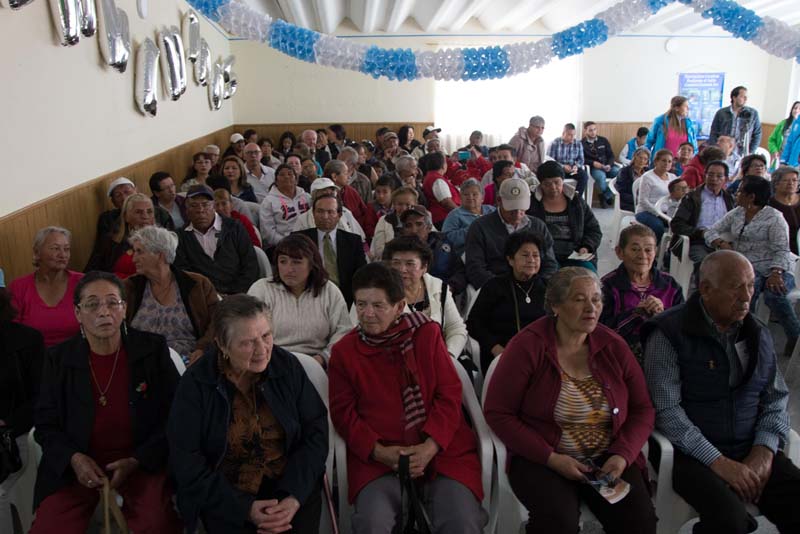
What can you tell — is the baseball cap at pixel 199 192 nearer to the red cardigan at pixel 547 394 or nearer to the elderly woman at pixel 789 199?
the red cardigan at pixel 547 394

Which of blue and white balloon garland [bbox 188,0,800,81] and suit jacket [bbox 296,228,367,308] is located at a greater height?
blue and white balloon garland [bbox 188,0,800,81]

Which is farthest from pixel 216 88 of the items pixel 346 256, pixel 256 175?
pixel 346 256

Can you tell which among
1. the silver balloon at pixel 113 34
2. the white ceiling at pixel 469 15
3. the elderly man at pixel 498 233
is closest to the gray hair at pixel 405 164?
the elderly man at pixel 498 233

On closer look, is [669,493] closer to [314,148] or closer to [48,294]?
[48,294]

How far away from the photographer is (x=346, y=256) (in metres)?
3.41

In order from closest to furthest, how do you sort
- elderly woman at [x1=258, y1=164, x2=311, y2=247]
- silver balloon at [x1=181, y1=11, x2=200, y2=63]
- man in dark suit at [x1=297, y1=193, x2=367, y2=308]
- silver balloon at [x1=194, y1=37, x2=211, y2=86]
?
1. man in dark suit at [x1=297, y1=193, x2=367, y2=308]
2. elderly woman at [x1=258, y1=164, x2=311, y2=247]
3. silver balloon at [x1=181, y1=11, x2=200, y2=63]
4. silver balloon at [x1=194, y1=37, x2=211, y2=86]

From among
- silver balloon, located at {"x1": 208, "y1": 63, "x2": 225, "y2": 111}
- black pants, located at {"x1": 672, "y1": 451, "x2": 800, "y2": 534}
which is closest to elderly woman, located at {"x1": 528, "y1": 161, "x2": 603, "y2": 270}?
black pants, located at {"x1": 672, "y1": 451, "x2": 800, "y2": 534}

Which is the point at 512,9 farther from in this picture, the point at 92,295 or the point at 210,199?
the point at 92,295

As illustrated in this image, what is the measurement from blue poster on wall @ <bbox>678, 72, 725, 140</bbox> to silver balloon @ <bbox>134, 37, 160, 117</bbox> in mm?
9570

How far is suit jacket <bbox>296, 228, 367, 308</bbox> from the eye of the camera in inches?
134

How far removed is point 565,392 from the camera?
196cm

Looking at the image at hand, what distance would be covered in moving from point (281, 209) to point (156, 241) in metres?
2.00

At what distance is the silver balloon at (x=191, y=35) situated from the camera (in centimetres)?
675

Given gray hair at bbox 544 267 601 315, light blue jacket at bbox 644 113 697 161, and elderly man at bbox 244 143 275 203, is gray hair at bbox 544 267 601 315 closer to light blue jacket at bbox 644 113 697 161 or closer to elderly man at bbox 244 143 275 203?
elderly man at bbox 244 143 275 203
